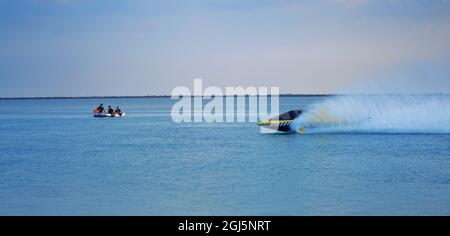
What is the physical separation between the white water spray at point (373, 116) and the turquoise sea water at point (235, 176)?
2884 millimetres

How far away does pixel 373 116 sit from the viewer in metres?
59.2

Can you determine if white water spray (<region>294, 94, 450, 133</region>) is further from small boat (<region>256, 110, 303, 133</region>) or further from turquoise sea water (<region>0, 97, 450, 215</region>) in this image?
turquoise sea water (<region>0, 97, 450, 215</region>)

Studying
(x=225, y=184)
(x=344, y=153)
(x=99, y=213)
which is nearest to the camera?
(x=99, y=213)

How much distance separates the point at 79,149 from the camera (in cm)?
4888

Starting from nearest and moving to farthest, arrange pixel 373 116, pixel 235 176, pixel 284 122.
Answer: pixel 235 176
pixel 284 122
pixel 373 116

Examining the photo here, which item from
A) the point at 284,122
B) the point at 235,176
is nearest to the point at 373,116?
the point at 284,122

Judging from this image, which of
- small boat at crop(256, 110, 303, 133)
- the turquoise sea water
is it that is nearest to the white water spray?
small boat at crop(256, 110, 303, 133)

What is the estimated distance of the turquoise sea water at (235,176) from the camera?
938 inches

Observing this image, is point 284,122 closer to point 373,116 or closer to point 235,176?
point 373,116

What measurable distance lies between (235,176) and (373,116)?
30557mm

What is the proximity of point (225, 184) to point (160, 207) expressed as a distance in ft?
19.7

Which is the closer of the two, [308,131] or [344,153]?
[344,153]

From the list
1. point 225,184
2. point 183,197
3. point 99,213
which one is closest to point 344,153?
point 225,184
